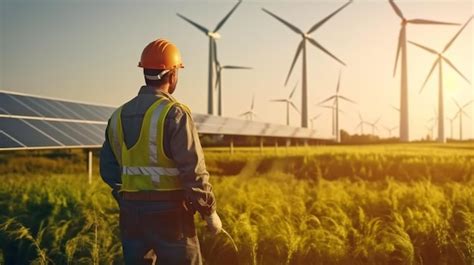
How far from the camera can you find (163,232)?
13.9 feet

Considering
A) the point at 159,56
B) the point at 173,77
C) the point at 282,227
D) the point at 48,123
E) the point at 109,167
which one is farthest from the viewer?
the point at 48,123

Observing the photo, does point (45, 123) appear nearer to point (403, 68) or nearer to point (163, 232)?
point (163, 232)

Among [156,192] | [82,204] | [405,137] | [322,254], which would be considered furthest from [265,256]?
[405,137]

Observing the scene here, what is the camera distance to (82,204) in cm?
1012

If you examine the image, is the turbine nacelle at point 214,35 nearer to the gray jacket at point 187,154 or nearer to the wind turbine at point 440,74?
the wind turbine at point 440,74

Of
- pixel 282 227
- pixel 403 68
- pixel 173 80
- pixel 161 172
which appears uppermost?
pixel 403 68

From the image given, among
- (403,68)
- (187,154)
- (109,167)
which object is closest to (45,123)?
(109,167)

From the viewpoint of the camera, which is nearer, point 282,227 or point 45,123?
point 282,227

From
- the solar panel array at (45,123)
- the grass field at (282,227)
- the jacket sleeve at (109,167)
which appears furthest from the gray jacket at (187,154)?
the solar panel array at (45,123)

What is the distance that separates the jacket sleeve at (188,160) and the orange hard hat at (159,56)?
44 centimetres

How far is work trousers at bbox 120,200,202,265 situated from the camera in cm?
422

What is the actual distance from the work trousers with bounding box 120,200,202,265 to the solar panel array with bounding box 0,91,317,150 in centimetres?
741

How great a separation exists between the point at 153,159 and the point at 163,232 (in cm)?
55

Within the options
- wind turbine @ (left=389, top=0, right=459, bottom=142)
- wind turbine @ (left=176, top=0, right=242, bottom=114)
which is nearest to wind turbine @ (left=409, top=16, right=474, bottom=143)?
wind turbine @ (left=389, top=0, right=459, bottom=142)
